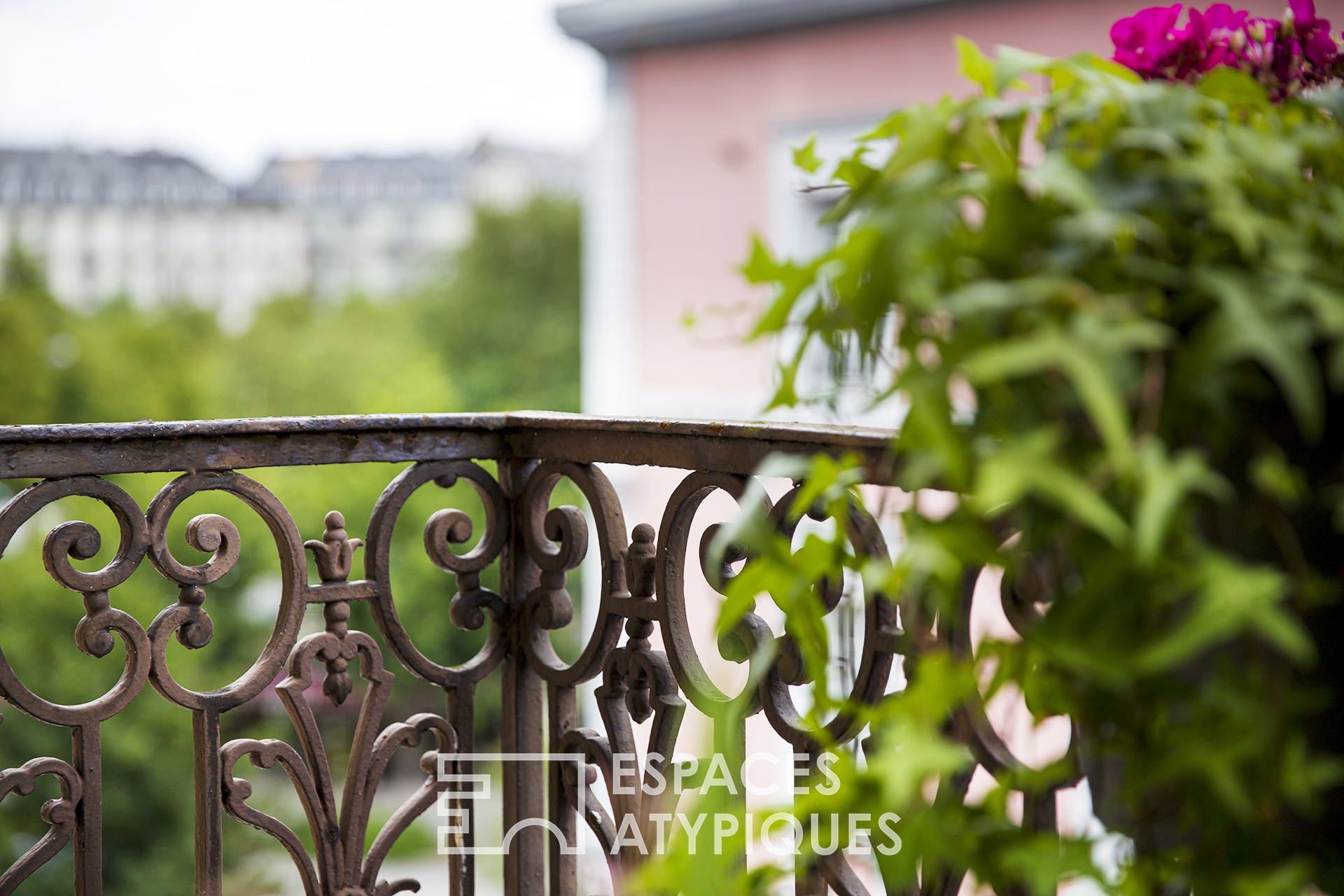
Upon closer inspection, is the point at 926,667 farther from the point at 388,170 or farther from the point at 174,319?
the point at 388,170

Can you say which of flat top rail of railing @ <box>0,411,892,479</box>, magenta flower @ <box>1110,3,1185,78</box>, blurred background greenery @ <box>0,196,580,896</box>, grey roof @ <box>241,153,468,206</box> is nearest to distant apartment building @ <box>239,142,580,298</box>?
grey roof @ <box>241,153,468,206</box>

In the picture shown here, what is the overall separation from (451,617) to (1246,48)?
98 centimetres

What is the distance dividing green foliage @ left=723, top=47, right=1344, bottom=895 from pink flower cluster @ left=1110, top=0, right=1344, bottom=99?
83 millimetres

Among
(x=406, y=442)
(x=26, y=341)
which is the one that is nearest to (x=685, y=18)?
(x=406, y=442)

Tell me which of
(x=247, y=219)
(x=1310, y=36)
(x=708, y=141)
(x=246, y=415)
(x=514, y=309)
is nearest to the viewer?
(x=1310, y=36)

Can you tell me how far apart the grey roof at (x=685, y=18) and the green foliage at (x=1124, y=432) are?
5894 millimetres

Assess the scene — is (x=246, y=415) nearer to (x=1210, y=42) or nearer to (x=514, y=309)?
(x=514, y=309)

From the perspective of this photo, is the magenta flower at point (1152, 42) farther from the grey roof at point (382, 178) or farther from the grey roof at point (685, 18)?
the grey roof at point (382, 178)

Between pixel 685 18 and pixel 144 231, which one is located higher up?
pixel 144 231

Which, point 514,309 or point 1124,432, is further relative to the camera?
point 514,309

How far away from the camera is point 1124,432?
0.46 m

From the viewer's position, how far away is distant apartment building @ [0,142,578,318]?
1005 inches

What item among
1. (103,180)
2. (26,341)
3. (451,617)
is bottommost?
(451,617)

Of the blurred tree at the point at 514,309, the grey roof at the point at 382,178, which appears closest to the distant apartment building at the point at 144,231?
the grey roof at the point at 382,178
